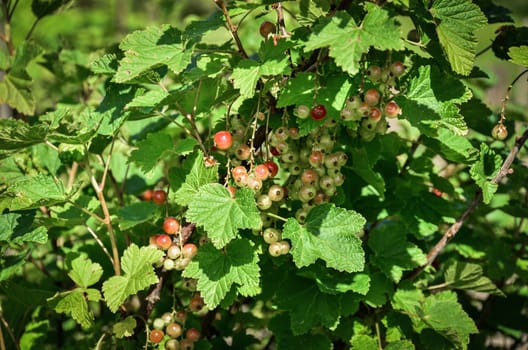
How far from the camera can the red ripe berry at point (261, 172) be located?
3.96 ft

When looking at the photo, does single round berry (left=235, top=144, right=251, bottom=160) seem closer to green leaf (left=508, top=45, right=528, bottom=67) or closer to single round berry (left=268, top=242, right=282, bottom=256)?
single round berry (left=268, top=242, right=282, bottom=256)

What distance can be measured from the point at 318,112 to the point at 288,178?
1.03ft

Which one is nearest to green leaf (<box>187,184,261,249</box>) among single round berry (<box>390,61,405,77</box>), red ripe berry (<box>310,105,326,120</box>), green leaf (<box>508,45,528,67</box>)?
red ripe berry (<box>310,105,326,120</box>)

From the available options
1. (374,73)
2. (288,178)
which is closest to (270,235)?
(288,178)

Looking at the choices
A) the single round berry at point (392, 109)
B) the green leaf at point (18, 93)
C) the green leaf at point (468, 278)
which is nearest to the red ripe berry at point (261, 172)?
the single round berry at point (392, 109)

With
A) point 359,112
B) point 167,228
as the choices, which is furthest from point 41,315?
point 359,112

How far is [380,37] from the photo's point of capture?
3.45 feet

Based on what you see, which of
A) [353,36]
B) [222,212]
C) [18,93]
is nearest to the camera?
[353,36]

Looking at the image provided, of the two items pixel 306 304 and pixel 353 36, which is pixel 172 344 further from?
pixel 353 36

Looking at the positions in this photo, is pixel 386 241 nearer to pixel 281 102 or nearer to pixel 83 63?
pixel 281 102

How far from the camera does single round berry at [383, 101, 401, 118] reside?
4.13ft

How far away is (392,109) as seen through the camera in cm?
126

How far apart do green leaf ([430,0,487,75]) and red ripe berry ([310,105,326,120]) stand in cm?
28

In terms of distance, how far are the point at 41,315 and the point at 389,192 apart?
1.22m
